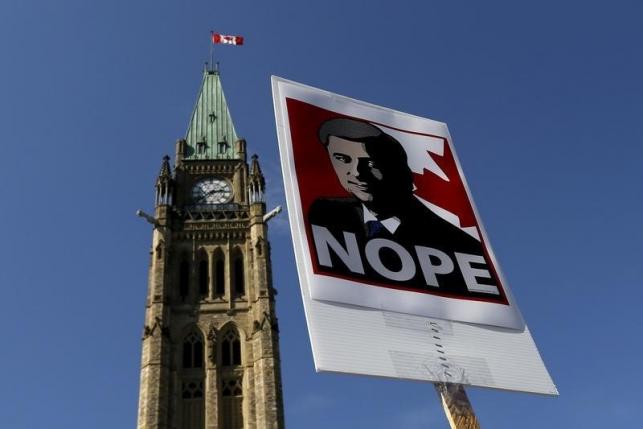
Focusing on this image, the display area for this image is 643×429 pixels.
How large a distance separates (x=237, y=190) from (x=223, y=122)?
30.9ft

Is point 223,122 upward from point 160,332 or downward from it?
upward

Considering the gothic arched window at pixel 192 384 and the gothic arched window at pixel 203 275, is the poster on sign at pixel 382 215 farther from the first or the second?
the gothic arched window at pixel 203 275

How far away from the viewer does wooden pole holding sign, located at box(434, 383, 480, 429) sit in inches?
368

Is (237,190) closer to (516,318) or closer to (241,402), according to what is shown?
(241,402)

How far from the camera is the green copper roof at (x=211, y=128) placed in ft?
186

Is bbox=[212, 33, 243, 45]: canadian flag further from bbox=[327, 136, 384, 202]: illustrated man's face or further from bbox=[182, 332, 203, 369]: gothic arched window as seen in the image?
bbox=[327, 136, 384, 202]: illustrated man's face

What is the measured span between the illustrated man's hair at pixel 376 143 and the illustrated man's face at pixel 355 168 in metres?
0.11

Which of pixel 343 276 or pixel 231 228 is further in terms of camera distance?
pixel 231 228

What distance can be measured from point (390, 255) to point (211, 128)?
166 ft

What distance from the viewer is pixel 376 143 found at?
11.9m

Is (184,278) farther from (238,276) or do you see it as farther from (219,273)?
(238,276)

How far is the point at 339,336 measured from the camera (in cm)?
931

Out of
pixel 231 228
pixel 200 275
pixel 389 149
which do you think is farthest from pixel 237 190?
pixel 389 149

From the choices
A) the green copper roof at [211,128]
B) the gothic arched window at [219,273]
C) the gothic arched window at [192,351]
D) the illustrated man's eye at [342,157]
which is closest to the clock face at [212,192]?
the green copper roof at [211,128]
